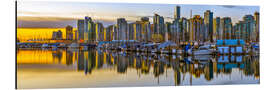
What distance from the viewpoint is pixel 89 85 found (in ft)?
31.3

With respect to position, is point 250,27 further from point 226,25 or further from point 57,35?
point 57,35

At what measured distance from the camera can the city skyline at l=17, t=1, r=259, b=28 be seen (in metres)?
9.61

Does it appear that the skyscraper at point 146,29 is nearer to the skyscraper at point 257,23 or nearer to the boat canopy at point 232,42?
the boat canopy at point 232,42

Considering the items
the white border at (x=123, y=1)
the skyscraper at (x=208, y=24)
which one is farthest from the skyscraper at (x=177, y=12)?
the skyscraper at (x=208, y=24)

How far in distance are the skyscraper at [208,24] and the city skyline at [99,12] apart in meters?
0.13

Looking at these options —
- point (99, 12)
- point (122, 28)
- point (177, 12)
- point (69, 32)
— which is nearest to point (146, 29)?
point (122, 28)

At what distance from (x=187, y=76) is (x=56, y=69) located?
3604mm

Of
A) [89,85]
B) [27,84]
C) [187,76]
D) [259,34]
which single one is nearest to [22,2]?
[27,84]

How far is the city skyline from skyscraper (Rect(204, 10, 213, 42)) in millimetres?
131

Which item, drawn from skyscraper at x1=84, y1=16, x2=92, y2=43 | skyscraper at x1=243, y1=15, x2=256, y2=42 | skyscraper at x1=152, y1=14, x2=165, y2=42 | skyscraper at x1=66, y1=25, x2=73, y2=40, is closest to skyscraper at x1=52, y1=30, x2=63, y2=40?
skyscraper at x1=66, y1=25, x2=73, y2=40

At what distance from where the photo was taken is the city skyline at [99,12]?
9.61 meters

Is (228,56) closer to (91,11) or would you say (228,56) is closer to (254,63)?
(254,63)

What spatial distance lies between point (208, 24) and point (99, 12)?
318cm

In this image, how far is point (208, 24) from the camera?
438 inches
